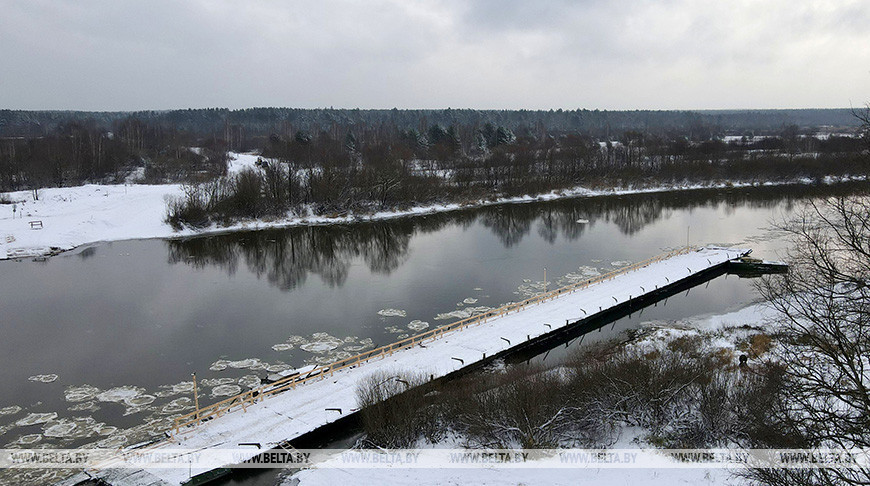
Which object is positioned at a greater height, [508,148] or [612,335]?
[508,148]

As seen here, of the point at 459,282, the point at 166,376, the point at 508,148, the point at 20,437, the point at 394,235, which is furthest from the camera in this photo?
the point at 508,148

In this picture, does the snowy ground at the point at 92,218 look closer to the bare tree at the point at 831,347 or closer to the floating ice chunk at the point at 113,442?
the floating ice chunk at the point at 113,442

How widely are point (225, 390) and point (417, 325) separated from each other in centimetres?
856

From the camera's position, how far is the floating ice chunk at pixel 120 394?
60.7 ft

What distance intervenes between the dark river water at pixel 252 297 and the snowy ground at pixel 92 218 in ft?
10.2

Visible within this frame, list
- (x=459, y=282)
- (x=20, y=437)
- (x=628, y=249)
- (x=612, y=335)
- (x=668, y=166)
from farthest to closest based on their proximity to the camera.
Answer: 1. (x=668, y=166)
2. (x=628, y=249)
3. (x=459, y=282)
4. (x=612, y=335)
5. (x=20, y=437)

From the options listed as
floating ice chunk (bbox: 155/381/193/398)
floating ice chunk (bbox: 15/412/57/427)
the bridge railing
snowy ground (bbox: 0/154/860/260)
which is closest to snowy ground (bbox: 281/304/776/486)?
the bridge railing

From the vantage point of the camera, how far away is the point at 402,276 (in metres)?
33.2

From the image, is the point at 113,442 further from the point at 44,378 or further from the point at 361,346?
the point at 361,346

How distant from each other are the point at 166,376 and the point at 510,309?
47.8 ft

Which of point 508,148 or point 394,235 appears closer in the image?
point 394,235

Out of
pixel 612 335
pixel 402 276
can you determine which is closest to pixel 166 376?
pixel 402 276

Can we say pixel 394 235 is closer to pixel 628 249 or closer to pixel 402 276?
pixel 402 276

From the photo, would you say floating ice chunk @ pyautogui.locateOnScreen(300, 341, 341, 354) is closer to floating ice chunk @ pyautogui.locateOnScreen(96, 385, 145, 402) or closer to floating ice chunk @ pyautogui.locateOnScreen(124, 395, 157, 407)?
floating ice chunk @ pyautogui.locateOnScreen(124, 395, 157, 407)
